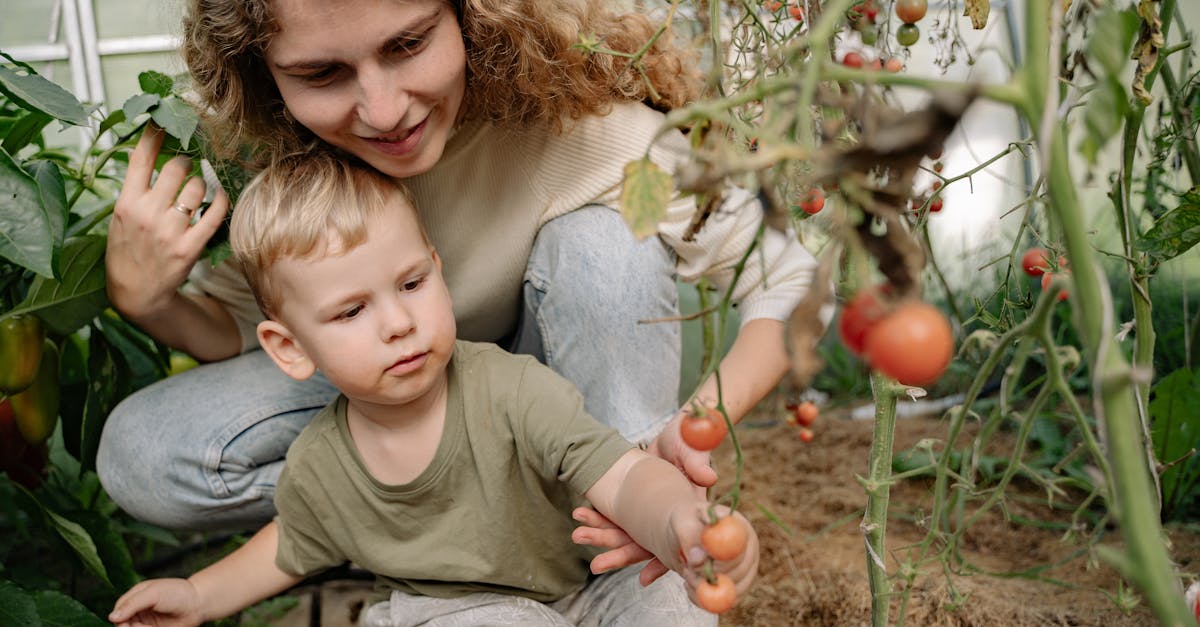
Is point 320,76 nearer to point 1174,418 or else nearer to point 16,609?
point 16,609

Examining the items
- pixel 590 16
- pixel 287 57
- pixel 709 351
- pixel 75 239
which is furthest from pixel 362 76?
pixel 709 351

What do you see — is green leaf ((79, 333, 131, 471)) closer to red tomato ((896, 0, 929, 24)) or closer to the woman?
the woman

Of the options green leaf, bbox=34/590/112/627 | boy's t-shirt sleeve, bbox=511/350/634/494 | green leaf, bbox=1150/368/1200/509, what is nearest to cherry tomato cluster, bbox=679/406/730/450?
boy's t-shirt sleeve, bbox=511/350/634/494

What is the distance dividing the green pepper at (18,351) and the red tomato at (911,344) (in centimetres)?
109

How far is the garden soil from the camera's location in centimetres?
111

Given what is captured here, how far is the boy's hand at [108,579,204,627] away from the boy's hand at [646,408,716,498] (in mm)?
541

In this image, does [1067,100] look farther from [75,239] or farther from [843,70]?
[75,239]

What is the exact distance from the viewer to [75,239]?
48.1 inches

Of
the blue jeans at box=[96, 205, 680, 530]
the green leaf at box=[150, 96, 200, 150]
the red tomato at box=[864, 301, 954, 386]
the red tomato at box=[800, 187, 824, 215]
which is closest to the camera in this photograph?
the red tomato at box=[864, 301, 954, 386]

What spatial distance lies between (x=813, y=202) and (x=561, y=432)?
36 cm

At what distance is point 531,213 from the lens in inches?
52.2

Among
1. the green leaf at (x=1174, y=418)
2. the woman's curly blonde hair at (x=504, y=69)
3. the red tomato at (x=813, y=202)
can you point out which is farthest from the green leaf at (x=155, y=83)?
the green leaf at (x=1174, y=418)

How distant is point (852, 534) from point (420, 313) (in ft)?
2.80

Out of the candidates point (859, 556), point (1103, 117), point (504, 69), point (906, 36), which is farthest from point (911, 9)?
point (859, 556)
